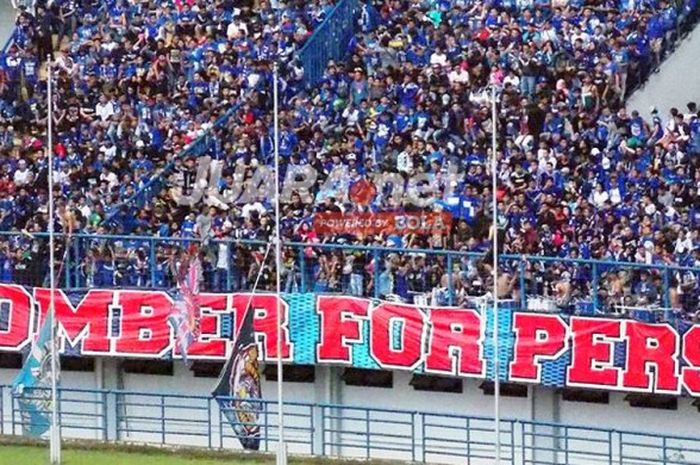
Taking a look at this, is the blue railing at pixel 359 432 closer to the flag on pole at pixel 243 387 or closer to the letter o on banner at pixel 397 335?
the flag on pole at pixel 243 387

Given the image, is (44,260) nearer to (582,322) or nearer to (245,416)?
(245,416)

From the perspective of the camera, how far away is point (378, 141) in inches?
2429

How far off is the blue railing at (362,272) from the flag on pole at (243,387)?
6.70 feet

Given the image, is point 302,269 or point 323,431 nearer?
point 323,431

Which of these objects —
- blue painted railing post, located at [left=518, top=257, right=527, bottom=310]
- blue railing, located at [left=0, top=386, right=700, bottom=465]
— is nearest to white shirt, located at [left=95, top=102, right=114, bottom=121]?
blue railing, located at [left=0, top=386, right=700, bottom=465]

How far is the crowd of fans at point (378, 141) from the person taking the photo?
57438mm

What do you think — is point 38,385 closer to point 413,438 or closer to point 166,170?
point 166,170

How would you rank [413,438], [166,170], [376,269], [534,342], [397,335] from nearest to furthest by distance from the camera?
[534,342] → [413,438] → [397,335] → [376,269] → [166,170]

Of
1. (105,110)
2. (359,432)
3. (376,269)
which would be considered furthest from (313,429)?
(105,110)

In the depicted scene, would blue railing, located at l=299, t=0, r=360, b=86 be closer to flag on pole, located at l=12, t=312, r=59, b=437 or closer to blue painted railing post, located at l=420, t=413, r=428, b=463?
flag on pole, located at l=12, t=312, r=59, b=437

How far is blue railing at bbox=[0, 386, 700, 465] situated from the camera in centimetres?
5550

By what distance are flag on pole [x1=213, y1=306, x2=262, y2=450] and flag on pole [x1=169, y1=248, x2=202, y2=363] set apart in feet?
7.45

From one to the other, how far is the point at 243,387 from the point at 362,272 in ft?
12.6

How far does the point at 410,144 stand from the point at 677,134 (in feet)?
19.0
